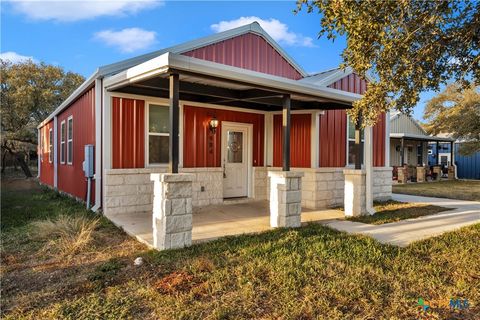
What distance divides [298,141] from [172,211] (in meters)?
5.29

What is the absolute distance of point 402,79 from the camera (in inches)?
162

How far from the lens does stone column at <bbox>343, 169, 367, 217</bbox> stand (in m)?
7.32

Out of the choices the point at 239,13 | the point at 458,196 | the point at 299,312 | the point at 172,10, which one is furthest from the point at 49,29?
the point at 458,196

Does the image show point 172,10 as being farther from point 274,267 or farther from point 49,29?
point 274,267

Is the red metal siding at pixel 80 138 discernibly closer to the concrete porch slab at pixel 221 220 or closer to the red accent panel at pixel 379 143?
the concrete porch slab at pixel 221 220

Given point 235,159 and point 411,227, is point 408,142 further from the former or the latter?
point 411,227

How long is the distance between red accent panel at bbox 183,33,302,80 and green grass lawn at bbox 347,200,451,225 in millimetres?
5036

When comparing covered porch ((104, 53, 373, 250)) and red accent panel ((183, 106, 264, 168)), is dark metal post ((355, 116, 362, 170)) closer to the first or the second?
covered porch ((104, 53, 373, 250))

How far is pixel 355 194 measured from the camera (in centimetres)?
736

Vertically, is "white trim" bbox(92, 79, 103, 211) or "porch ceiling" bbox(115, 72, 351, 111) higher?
"porch ceiling" bbox(115, 72, 351, 111)

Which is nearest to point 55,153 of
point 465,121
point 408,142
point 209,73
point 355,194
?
point 209,73

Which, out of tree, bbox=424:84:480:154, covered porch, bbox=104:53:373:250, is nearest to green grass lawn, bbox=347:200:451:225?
covered porch, bbox=104:53:373:250

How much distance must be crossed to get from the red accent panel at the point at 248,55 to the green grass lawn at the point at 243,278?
5709mm

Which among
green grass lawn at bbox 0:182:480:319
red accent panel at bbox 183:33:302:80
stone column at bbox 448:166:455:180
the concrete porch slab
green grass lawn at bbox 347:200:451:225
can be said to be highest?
red accent panel at bbox 183:33:302:80
